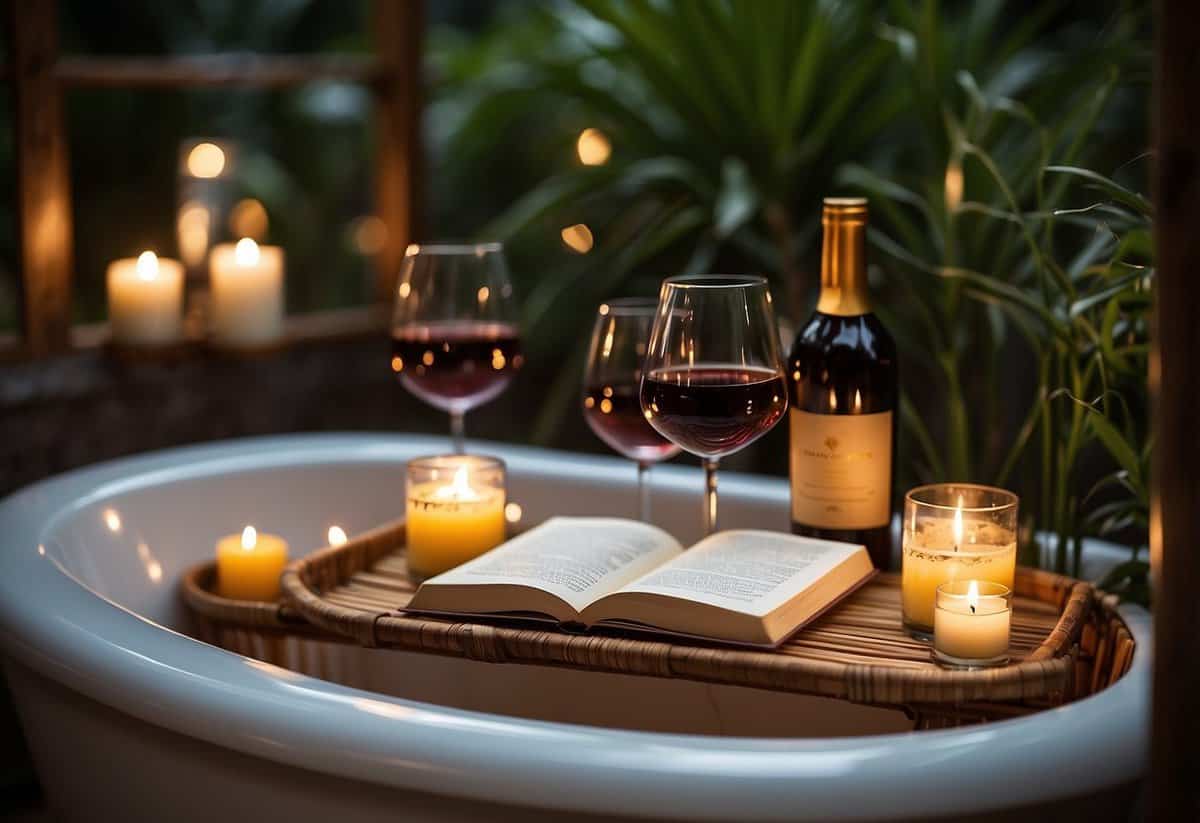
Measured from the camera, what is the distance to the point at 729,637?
1.00 metres

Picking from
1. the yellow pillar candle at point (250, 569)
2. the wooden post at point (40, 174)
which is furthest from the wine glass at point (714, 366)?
the wooden post at point (40, 174)

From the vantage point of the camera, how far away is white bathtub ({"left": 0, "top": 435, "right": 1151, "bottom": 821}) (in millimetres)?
797

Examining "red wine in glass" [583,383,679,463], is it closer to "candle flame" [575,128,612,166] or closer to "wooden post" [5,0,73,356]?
"wooden post" [5,0,73,356]

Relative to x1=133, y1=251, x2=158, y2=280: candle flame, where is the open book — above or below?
below

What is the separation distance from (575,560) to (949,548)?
301 millimetres

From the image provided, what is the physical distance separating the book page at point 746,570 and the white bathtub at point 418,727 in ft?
0.39

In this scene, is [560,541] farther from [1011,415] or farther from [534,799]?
[1011,415]

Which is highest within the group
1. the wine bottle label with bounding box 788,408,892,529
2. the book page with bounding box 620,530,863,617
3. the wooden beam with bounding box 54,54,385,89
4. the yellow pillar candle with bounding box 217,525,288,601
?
the wooden beam with bounding box 54,54,385,89

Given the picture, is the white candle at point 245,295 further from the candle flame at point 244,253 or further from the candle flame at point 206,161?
the candle flame at point 206,161

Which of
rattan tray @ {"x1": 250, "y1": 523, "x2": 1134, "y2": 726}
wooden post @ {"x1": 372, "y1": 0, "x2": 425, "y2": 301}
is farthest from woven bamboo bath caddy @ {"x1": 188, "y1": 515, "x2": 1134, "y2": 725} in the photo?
wooden post @ {"x1": 372, "y1": 0, "x2": 425, "y2": 301}

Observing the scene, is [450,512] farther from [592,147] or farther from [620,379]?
[592,147]

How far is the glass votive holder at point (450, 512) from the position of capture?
1244mm

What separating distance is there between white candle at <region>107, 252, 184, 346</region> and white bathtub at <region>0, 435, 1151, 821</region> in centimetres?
49

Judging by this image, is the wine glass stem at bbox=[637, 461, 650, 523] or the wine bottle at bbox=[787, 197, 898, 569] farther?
the wine glass stem at bbox=[637, 461, 650, 523]
